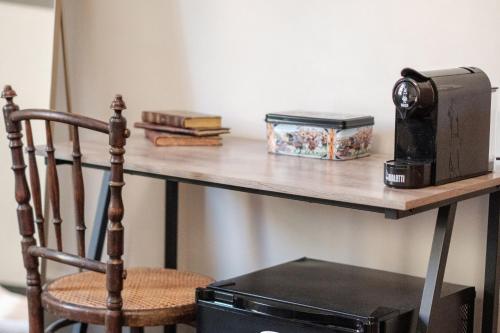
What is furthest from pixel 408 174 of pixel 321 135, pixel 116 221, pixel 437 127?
pixel 116 221

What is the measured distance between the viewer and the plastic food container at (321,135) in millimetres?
2180

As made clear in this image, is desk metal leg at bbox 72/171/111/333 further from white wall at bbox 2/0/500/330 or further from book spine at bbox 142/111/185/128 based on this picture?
white wall at bbox 2/0/500/330

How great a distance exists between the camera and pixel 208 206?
2.79m

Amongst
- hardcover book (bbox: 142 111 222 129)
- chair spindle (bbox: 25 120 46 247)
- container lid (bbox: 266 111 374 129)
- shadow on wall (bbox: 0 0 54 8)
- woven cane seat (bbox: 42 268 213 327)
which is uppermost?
shadow on wall (bbox: 0 0 54 8)

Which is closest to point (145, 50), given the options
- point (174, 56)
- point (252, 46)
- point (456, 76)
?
point (174, 56)

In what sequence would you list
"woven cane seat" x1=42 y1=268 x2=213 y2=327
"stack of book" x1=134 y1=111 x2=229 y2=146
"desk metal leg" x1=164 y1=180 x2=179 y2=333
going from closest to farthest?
"woven cane seat" x1=42 y1=268 x2=213 y2=327, "stack of book" x1=134 y1=111 x2=229 y2=146, "desk metal leg" x1=164 y1=180 x2=179 y2=333

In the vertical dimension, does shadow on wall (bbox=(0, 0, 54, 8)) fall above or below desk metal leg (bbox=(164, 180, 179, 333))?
above

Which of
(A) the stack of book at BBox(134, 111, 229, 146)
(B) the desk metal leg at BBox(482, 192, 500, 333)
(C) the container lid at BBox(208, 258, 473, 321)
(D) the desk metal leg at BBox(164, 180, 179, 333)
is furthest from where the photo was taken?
(D) the desk metal leg at BBox(164, 180, 179, 333)

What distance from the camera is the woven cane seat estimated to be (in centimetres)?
199

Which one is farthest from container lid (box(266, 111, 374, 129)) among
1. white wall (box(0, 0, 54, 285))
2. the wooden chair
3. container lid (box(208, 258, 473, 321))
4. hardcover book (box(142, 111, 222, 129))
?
white wall (box(0, 0, 54, 285))

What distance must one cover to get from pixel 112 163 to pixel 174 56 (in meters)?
1.01

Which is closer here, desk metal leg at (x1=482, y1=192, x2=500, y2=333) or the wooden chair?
the wooden chair

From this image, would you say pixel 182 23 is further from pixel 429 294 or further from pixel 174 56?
pixel 429 294

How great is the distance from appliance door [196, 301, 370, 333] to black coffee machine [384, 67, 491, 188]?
1.06ft
